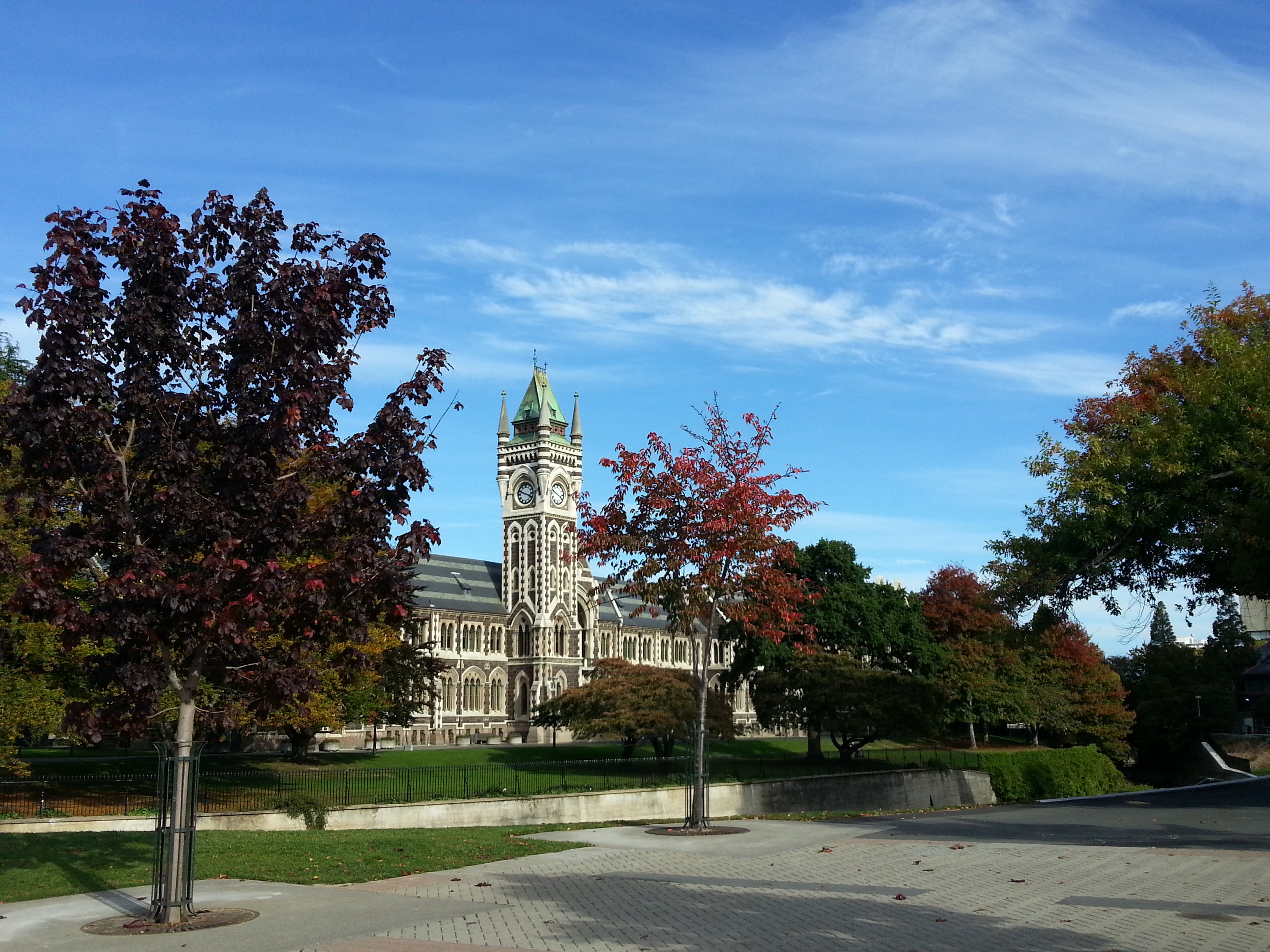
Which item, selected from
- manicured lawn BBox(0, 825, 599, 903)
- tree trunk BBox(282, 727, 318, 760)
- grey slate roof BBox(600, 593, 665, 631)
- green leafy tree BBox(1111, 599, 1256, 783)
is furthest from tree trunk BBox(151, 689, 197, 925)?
grey slate roof BBox(600, 593, 665, 631)

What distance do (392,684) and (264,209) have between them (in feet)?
113

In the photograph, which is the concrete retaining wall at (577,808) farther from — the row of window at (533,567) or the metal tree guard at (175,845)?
the row of window at (533,567)

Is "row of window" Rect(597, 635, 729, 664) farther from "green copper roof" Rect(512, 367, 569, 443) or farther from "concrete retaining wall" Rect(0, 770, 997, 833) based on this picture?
"concrete retaining wall" Rect(0, 770, 997, 833)

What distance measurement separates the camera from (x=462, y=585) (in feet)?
304

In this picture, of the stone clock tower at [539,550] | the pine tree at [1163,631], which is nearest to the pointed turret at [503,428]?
the stone clock tower at [539,550]

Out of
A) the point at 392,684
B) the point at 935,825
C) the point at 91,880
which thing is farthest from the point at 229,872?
the point at 392,684

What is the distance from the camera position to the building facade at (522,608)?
8781 cm

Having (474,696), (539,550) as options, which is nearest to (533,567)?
(539,550)

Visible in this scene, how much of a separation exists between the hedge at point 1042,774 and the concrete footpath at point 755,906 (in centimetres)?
2908

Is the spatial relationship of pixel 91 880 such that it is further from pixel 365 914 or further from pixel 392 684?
pixel 392 684

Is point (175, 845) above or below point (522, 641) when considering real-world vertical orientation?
below

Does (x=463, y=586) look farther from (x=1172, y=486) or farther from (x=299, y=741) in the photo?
(x=1172, y=486)

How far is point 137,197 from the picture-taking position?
1239cm

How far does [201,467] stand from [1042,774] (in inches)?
1641
